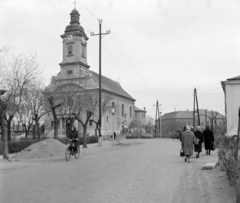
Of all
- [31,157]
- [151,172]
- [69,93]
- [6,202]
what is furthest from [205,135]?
[69,93]

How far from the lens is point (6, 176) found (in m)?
10.4

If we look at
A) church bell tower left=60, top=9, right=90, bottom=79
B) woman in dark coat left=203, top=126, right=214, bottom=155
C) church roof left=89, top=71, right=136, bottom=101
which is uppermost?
church bell tower left=60, top=9, right=90, bottom=79

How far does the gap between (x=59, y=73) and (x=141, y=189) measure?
58199 millimetres

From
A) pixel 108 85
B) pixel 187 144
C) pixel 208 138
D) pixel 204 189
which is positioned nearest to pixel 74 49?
pixel 108 85

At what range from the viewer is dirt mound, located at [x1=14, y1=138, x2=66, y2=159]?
18391 mm

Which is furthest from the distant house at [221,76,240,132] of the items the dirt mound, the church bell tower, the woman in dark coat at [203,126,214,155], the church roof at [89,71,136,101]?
the church bell tower

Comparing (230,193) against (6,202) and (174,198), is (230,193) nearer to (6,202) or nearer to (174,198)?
(174,198)

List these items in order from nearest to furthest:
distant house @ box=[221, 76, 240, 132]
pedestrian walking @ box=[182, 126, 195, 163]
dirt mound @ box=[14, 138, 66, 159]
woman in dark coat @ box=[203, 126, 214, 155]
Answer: pedestrian walking @ box=[182, 126, 195, 163] → woman in dark coat @ box=[203, 126, 214, 155] → dirt mound @ box=[14, 138, 66, 159] → distant house @ box=[221, 76, 240, 132]

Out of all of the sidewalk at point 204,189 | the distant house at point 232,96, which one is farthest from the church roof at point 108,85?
the sidewalk at point 204,189

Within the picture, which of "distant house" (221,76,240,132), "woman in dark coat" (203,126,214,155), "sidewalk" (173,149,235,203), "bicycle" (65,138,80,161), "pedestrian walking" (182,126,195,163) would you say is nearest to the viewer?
"sidewalk" (173,149,235,203)

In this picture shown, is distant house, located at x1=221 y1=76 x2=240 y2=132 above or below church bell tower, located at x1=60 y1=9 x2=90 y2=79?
below

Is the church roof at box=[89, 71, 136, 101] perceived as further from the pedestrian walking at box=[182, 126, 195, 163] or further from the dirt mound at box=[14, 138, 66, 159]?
the pedestrian walking at box=[182, 126, 195, 163]

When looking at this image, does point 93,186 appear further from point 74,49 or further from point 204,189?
point 74,49

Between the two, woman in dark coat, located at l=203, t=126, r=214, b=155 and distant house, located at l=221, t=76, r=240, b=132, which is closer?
woman in dark coat, located at l=203, t=126, r=214, b=155
